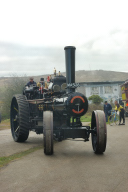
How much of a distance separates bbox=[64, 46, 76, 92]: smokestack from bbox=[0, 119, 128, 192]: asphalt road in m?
1.84

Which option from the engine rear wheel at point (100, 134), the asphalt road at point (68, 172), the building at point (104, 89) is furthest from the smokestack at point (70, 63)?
the building at point (104, 89)

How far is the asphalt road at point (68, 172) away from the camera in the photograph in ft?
12.4

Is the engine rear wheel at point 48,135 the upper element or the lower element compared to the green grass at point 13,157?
upper

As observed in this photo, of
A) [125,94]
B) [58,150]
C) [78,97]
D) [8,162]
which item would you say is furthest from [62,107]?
[125,94]

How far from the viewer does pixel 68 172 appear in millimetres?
4547

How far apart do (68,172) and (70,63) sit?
10.9 ft

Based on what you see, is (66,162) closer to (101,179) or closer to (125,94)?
(101,179)

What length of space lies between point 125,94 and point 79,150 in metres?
14.5

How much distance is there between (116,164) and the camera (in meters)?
5.12

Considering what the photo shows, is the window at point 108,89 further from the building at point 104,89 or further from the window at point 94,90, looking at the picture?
the window at point 94,90

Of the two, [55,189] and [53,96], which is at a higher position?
[53,96]

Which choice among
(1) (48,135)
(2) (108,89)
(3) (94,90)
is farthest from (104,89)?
(1) (48,135)

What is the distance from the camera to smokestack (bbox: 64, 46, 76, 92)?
7.02 meters

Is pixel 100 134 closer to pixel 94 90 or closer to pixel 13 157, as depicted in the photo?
pixel 13 157
